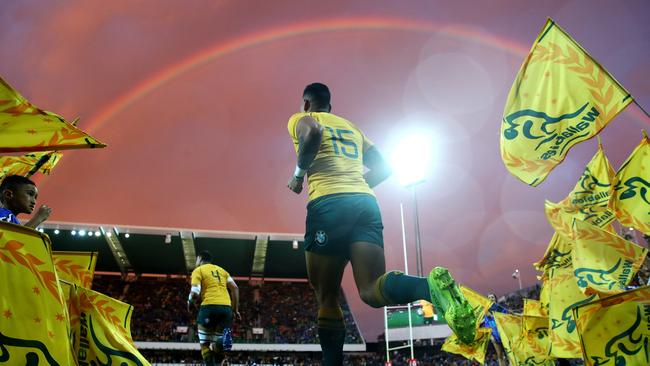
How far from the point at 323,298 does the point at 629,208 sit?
4.80 meters

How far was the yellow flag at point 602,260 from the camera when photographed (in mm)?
5621

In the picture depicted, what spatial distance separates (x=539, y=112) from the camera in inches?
198

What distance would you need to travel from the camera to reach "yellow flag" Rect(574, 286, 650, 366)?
10.8ft

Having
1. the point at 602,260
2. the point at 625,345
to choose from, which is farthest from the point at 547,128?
the point at 625,345

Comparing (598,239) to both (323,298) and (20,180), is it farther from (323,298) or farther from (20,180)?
(20,180)

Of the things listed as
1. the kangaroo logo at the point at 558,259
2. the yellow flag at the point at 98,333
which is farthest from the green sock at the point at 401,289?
the kangaroo logo at the point at 558,259

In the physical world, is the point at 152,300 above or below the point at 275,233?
below

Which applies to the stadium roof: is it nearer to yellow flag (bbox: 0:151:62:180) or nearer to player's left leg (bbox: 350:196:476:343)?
yellow flag (bbox: 0:151:62:180)

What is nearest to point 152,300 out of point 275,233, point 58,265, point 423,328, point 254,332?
point 254,332

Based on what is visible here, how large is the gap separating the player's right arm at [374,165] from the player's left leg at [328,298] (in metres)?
0.83

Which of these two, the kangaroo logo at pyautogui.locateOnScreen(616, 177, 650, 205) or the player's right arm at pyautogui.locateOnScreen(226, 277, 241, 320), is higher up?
the kangaroo logo at pyautogui.locateOnScreen(616, 177, 650, 205)

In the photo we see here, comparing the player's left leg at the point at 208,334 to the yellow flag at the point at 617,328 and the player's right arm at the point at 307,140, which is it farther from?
the yellow flag at the point at 617,328

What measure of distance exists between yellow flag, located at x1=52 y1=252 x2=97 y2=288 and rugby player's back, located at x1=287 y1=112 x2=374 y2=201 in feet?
7.44

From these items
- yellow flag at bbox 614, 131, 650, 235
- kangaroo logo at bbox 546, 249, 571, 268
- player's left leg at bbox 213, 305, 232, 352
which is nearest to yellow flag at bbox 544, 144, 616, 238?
kangaroo logo at bbox 546, 249, 571, 268
